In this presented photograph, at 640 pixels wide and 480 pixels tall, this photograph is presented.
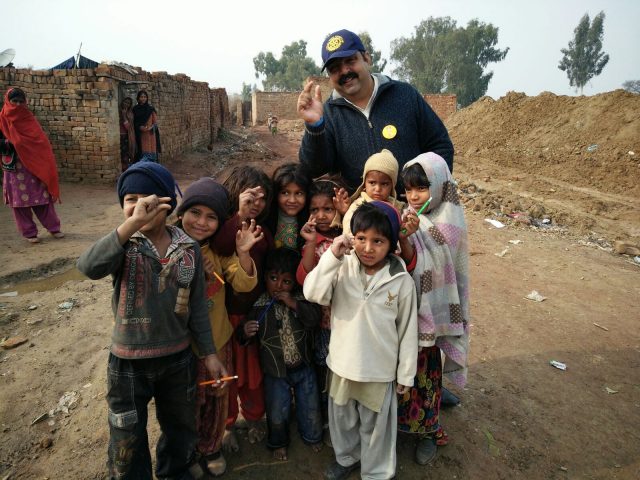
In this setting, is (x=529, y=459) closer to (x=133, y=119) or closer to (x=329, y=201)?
(x=329, y=201)

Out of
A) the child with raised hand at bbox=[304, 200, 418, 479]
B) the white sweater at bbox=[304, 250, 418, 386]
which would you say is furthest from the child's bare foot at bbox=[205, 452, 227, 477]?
the white sweater at bbox=[304, 250, 418, 386]

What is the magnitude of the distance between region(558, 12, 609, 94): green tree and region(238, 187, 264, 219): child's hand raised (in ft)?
157

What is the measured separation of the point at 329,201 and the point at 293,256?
357 millimetres

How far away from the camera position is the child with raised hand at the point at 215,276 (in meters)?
1.87

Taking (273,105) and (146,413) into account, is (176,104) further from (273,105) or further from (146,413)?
(273,105)

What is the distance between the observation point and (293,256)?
83.5 inches

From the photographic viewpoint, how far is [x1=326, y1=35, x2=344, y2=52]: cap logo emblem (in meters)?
2.14

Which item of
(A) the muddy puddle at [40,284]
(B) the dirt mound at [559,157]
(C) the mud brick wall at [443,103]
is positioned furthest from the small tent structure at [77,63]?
(C) the mud brick wall at [443,103]

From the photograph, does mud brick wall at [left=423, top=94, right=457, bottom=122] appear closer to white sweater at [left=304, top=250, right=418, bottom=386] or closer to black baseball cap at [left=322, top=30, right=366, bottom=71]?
black baseball cap at [left=322, top=30, right=366, bottom=71]

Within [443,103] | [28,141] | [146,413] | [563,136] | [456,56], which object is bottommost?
[146,413]

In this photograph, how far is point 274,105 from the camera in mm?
27625

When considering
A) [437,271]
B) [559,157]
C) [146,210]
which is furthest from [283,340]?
[559,157]

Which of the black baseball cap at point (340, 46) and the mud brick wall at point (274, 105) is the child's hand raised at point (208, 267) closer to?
the black baseball cap at point (340, 46)

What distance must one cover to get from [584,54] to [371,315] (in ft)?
158
